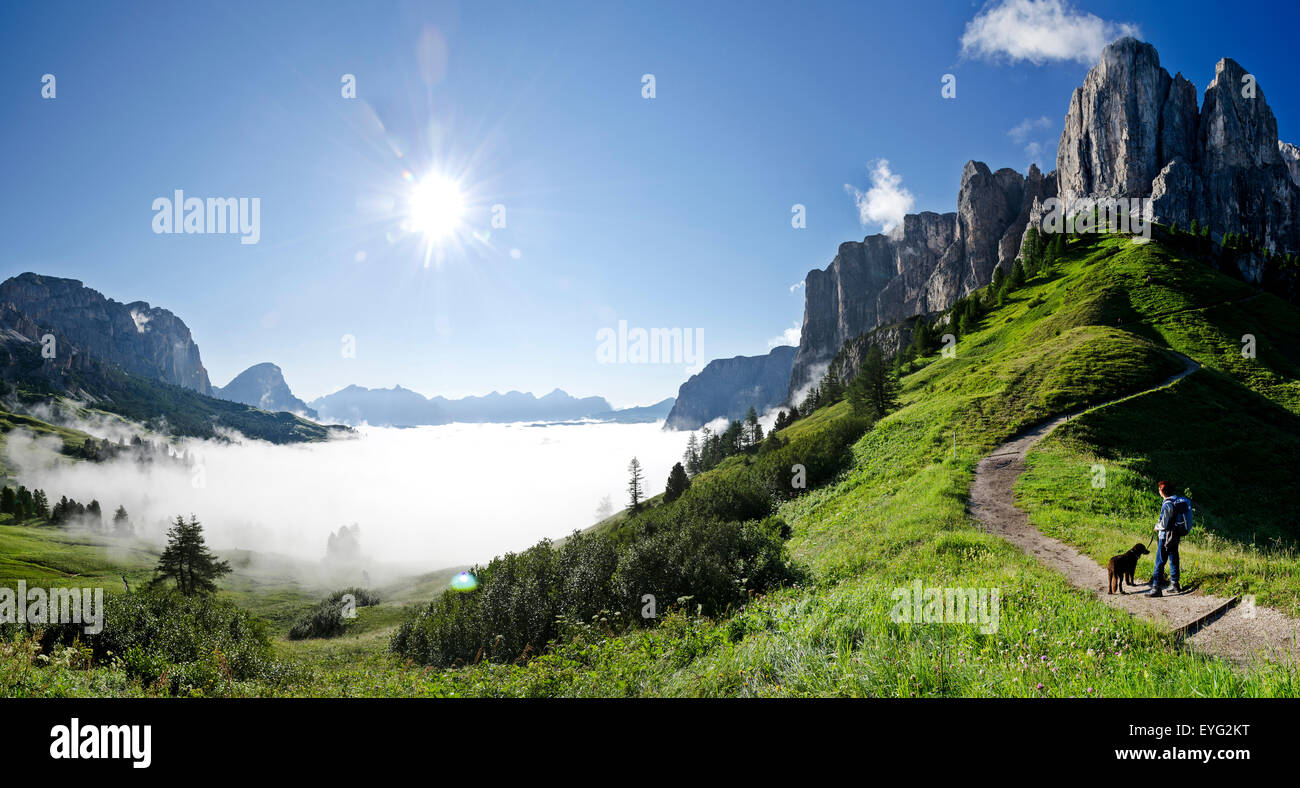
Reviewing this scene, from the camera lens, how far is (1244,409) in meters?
37.4

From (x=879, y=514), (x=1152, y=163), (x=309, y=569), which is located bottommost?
(x=309, y=569)

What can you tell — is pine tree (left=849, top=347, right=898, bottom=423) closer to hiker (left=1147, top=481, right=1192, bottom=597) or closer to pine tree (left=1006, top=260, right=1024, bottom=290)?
hiker (left=1147, top=481, right=1192, bottom=597)

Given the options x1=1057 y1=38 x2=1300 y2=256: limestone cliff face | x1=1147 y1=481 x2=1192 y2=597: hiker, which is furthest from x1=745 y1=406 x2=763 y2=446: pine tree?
x1=1057 y1=38 x2=1300 y2=256: limestone cliff face

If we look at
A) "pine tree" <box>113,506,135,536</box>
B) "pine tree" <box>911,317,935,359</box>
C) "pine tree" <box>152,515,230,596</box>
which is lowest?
"pine tree" <box>113,506,135,536</box>

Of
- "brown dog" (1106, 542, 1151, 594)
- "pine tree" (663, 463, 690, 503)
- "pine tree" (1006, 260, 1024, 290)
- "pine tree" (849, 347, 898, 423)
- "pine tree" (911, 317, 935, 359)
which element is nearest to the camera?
"brown dog" (1106, 542, 1151, 594)

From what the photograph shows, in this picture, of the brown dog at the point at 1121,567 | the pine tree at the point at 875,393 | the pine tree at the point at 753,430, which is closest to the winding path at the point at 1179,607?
the brown dog at the point at 1121,567

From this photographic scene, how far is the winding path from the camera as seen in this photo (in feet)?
27.8

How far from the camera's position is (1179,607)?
10.8m

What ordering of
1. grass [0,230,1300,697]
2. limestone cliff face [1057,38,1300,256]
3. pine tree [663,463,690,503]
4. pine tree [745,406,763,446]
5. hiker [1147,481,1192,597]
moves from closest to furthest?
grass [0,230,1300,697] → hiker [1147,481,1192,597] → pine tree [663,463,690,503] → pine tree [745,406,763,446] → limestone cliff face [1057,38,1300,256]

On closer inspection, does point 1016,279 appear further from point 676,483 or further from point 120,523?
point 120,523
